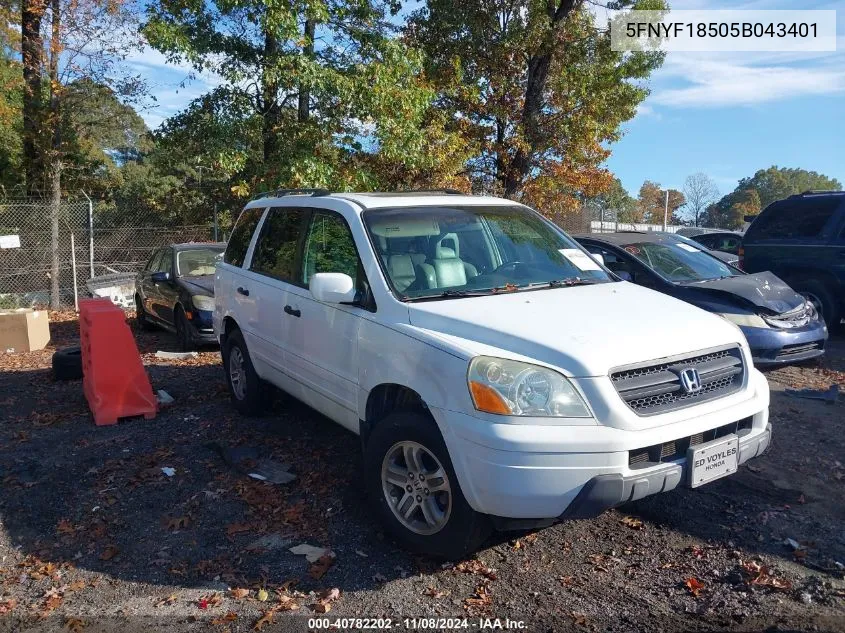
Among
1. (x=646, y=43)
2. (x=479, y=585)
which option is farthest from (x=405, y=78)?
(x=479, y=585)

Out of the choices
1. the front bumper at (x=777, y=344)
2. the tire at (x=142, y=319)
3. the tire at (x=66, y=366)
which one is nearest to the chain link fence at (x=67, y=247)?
the tire at (x=142, y=319)

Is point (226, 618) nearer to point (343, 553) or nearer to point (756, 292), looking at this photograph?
point (343, 553)

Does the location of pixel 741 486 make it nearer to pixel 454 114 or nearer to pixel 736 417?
pixel 736 417

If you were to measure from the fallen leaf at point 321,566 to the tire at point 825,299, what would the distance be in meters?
8.19

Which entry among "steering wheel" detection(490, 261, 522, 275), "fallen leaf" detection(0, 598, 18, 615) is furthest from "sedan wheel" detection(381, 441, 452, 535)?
"fallen leaf" detection(0, 598, 18, 615)

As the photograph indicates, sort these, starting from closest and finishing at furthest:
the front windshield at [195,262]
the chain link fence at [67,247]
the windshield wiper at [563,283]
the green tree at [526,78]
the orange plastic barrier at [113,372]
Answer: the windshield wiper at [563,283] → the orange plastic barrier at [113,372] → the front windshield at [195,262] → the chain link fence at [67,247] → the green tree at [526,78]

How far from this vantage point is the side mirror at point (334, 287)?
12.9 ft

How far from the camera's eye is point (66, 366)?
7785mm

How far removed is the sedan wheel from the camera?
3.45m

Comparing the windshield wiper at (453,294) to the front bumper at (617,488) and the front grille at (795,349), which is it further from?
the front grille at (795,349)

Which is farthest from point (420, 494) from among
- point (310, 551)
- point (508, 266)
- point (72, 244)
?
point (72, 244)

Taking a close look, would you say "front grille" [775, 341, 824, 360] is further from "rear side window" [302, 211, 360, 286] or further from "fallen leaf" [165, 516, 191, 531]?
"fallen leaf" [165, 516, 191, 531]

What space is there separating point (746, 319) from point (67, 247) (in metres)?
12.9

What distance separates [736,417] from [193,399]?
5.17m
